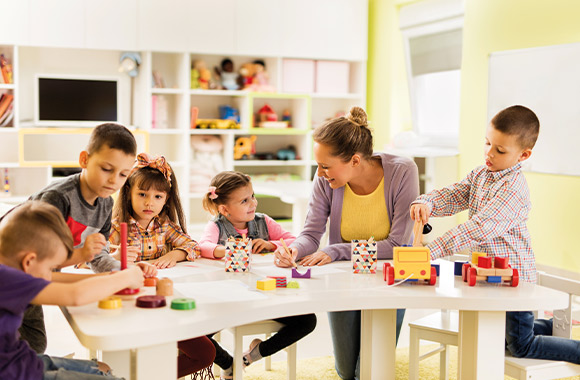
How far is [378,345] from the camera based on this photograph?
7.28 ft

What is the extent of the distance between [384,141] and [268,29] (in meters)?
1.54

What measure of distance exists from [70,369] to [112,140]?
0.70 metres

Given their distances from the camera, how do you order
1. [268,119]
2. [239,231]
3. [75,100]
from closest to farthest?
[239,231] < [75,100] < [268,119]

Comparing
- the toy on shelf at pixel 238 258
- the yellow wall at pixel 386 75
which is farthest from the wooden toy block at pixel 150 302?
the yellow wall at pixel 386 75

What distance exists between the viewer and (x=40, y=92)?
18.6 ft

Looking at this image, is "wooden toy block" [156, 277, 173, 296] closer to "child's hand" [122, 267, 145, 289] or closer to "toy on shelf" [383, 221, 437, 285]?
"child's hand" [122, 267, 145, 289]

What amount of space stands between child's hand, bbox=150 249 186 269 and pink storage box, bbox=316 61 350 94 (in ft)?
14.1

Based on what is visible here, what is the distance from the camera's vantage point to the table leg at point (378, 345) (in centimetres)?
221

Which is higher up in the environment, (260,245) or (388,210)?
(388,210)

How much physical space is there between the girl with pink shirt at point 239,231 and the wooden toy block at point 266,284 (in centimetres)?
48

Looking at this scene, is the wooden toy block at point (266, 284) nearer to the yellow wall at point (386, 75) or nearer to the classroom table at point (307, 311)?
the classroom table at point (307, 311)

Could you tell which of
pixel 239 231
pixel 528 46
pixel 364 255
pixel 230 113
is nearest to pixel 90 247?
pixel 364 255

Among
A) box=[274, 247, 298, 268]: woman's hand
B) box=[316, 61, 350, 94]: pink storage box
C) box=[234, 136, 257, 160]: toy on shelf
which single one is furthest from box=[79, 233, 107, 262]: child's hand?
box=[316, 61, 350, 94]: pink storage box

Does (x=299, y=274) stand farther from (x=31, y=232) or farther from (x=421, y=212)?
(x=31, y=232)
